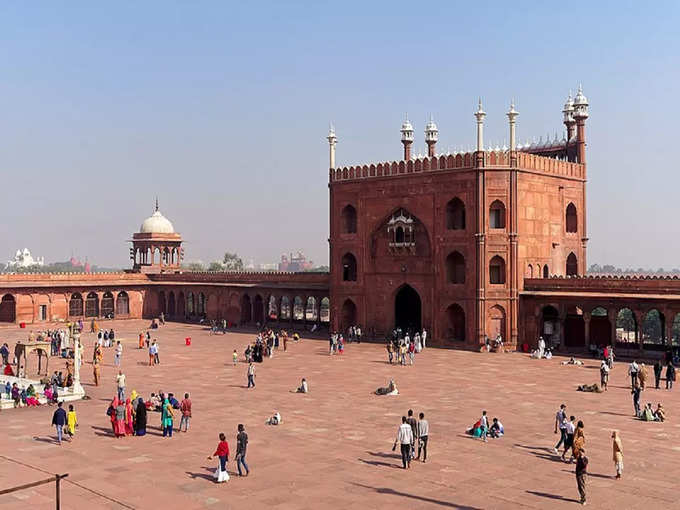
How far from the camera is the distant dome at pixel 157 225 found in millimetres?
59344

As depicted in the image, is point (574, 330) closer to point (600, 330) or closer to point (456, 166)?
point (600, 330)

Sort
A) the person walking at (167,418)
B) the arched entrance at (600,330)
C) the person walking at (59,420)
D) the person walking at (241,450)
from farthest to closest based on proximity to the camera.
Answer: the arched entrance at (600,330) < the person walking at (167,418) < the person walking at (59,420) < the person walking at (241,450)

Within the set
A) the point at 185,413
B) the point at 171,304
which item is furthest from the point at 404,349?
the point at 171,304

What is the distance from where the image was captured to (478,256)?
112 feet

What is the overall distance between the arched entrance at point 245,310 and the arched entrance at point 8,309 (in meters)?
15.0

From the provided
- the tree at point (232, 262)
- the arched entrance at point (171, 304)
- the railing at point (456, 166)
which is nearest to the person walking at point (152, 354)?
the railing at point (456, 166)

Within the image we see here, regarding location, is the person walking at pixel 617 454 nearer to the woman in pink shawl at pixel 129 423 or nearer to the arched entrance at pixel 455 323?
the woman in pink shawl at pixel 129 423

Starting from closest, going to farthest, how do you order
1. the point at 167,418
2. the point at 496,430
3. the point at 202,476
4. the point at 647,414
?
1. the point at 202,476
2. the point at 167,418
3. the point at 496,430
4. the point at 647,414

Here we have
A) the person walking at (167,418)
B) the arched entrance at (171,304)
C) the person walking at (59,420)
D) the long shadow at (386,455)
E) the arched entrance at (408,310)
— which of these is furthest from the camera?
the arched entrance at (171,304)

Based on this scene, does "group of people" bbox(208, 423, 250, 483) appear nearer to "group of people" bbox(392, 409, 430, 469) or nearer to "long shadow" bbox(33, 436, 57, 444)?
"group of people" bbox(392, 409, 430, 469)

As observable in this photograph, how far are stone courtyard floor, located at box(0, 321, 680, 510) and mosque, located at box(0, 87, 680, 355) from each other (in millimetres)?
5678

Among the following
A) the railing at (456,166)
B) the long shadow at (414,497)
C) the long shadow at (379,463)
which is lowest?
the long shadow at (414,497)

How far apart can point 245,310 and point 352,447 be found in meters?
34.6

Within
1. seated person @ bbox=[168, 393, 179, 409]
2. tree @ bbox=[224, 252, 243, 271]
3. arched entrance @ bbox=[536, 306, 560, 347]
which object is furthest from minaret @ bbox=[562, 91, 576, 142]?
tree @ bbox=[224, 252, 243, 271]
